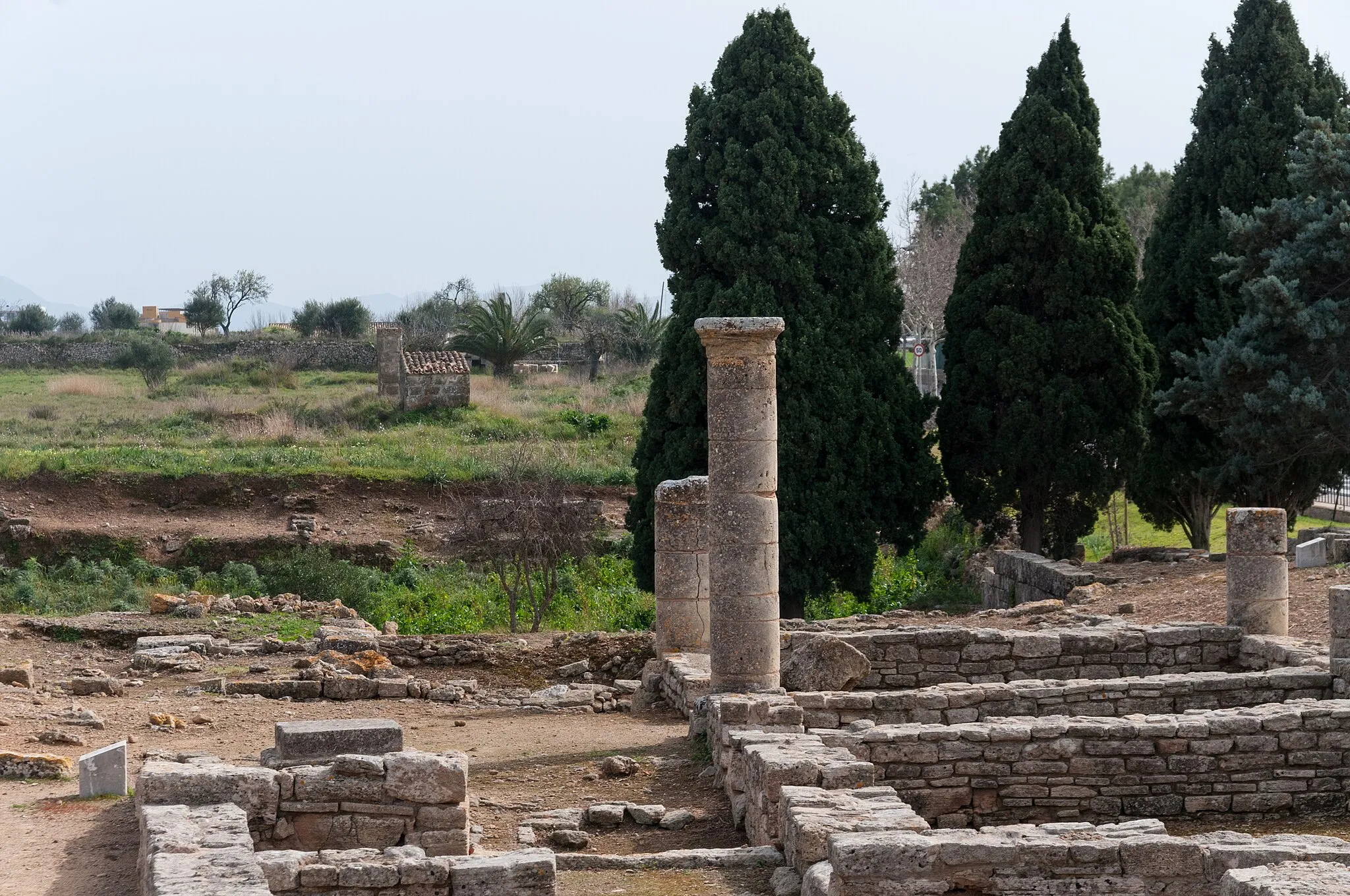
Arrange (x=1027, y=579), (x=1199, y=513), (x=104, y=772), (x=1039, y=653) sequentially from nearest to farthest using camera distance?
(x=104, y=772)
(x=1039, y=653)
(x=1027, y=579)
(x=1199, y=513)

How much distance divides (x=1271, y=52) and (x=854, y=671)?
44.4 feet

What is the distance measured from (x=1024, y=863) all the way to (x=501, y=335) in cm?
3557

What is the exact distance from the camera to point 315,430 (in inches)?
1319

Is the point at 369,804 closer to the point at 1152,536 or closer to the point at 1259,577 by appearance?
the point at 1259,577

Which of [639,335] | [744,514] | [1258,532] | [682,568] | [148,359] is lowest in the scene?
[682,568]

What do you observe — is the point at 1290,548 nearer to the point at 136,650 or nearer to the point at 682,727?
the point at 682,727

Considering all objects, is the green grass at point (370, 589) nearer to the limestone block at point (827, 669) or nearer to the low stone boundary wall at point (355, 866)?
the limestone block at point (827, 669)

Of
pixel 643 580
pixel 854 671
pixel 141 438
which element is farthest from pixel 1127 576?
pixel 141 438

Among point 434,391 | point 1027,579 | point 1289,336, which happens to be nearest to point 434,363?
point 434,391

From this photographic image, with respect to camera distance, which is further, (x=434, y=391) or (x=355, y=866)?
(x=434, y=391)

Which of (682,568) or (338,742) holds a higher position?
(682,568)

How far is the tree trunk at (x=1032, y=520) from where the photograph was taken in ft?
70.0

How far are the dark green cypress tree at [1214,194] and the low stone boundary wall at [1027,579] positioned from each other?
2.32 m

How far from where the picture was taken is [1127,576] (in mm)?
19328
